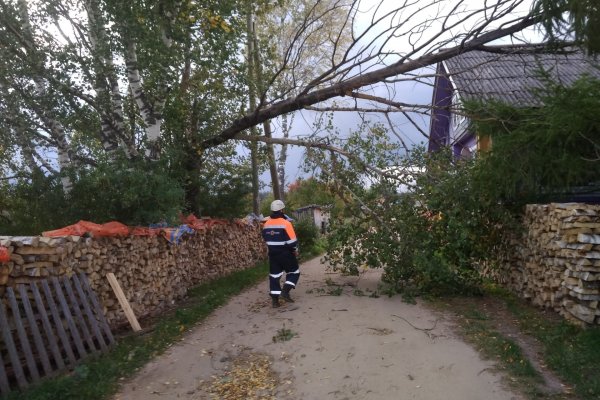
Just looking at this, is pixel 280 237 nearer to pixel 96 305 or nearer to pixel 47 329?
pixel 96 305

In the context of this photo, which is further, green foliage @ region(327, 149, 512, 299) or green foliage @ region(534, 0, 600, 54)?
green foliage @ region(327, 149, 512, 299)

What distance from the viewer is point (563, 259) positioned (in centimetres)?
593

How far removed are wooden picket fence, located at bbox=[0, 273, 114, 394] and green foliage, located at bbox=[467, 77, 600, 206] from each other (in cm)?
554

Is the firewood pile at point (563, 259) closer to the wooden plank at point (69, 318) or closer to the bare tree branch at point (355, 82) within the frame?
the bare tree branch at point (355, 82)

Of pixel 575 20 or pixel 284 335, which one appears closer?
pixel 575 20

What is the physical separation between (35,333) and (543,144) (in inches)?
241

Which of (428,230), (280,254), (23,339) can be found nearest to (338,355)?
(280,254)

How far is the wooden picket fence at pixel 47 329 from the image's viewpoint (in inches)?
190

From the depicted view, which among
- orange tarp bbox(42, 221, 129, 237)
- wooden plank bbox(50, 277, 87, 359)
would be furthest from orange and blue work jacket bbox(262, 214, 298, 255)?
wooden plank bbox(50, 277, 87, 359)

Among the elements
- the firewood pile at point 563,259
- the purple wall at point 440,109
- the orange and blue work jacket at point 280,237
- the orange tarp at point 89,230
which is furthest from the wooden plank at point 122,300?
the firewood pile at point 563,259

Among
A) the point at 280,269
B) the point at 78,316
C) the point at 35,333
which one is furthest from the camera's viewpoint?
the point at 280,269

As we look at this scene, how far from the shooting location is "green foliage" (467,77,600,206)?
5.25 meters

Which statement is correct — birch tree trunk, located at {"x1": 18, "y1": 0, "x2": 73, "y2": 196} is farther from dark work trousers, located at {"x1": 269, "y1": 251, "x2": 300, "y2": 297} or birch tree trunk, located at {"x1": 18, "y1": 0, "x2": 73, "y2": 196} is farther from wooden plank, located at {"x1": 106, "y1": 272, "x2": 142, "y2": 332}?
dark work trousers, located at {"x1": 269, "y1": 251, "x2": 300, "y2": 297}

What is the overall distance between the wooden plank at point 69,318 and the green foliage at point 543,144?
5.59 meters
